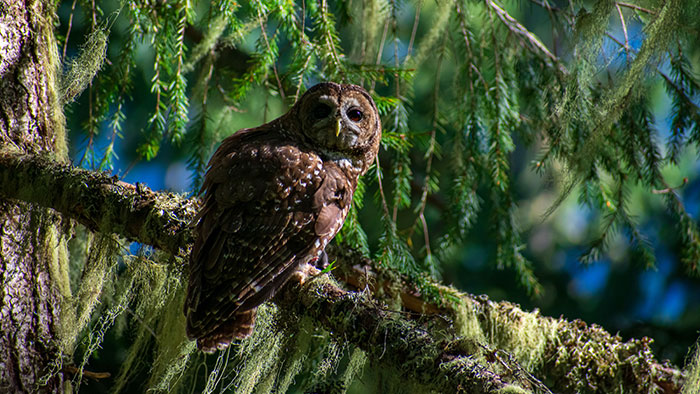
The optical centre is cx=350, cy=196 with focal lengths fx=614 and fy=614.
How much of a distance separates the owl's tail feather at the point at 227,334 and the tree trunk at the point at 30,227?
1.68 ft

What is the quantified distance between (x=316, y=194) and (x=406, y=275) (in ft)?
1.83

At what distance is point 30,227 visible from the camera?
2.25 meters

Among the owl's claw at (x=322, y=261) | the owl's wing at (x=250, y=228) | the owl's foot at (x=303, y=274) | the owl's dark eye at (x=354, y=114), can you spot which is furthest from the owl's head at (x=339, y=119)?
the owl's foot at (x=303, y=274)

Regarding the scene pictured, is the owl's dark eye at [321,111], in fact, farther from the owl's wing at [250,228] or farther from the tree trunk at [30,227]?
the tree trunk at [30,227]

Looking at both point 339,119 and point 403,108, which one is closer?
point 339,119

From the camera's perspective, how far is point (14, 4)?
90.7 inches

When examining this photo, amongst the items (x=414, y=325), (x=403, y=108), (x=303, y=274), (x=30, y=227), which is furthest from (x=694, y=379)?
(x=30, y=227)

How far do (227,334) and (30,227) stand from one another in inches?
32.8

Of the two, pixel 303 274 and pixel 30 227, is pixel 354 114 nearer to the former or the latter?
pixel 303 274

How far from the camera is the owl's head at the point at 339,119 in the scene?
251cm

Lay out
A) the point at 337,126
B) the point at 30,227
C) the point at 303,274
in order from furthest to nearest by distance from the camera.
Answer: the point at 337,126 < the point at 30,227 < the point at 303,274

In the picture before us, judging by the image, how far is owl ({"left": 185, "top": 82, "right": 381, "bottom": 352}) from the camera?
2064 mm

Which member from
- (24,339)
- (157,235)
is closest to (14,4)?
(157,235)

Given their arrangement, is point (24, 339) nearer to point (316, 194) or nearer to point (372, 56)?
point (316, 194)
